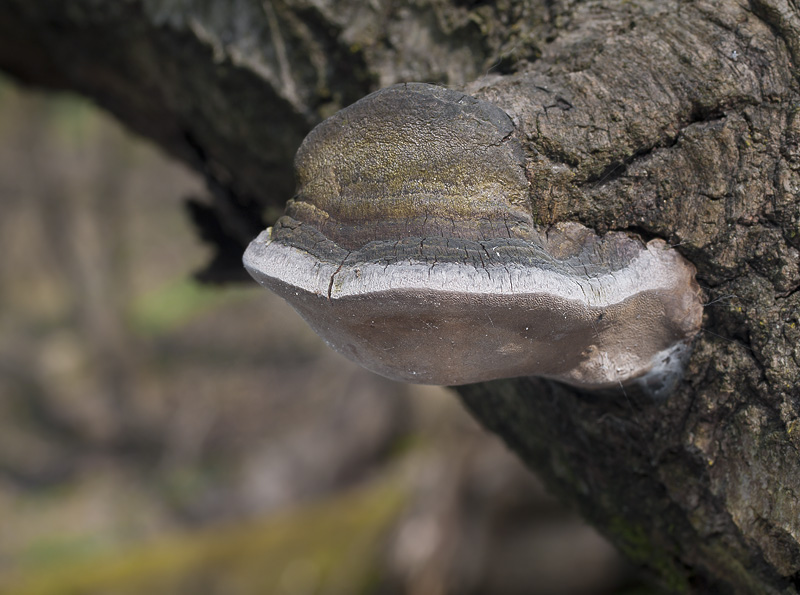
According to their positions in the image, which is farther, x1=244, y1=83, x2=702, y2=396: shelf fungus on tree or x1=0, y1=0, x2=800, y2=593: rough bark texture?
x1=0, y1=0, x2=800, y2=593: rough bark texture

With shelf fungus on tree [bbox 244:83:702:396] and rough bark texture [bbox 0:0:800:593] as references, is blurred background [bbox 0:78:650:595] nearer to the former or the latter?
rough bark texture [bbox 0:0:800:593]

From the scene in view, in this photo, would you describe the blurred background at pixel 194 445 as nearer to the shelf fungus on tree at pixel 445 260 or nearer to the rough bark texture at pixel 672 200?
the rough bark texture at pixel 672 200

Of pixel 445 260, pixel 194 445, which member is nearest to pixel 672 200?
pixel 445 260

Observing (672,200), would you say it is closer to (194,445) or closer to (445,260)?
(445,260)

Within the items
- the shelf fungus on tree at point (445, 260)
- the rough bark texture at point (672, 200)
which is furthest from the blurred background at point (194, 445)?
the shelf fungus on tree at point (445, 260)

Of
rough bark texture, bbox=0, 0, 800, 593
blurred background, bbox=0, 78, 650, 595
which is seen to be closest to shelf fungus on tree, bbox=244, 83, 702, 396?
rough bark texture, bbox=0, 0, 800, 593
